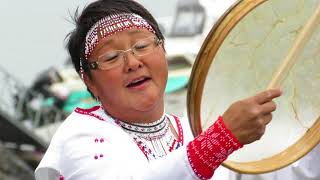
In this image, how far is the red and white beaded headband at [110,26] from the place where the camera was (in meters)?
2.29

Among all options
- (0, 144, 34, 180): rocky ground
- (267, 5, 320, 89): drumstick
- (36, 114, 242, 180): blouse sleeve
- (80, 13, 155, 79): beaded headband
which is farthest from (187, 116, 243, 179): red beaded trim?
(0, 144, 34, 180): rocky ground

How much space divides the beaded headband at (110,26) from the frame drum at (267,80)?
0.33m

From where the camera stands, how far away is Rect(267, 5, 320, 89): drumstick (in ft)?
6.98

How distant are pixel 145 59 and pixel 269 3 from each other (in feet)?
1.26

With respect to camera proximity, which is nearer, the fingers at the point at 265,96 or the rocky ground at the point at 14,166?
the fingers at the point at 265,96

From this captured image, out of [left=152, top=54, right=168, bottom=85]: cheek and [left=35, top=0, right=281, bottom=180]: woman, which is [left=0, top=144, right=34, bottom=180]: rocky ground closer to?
[left=35, top=0, right=281, bottom=180]: woman

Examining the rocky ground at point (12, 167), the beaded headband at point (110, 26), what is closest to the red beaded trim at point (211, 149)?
the beaded headband at point (110, 26)

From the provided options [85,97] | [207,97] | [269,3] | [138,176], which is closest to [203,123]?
[207,97]

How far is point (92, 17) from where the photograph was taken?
93.3 inches

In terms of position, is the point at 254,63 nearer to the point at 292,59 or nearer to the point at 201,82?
the point at 292,59

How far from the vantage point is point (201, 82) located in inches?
79.7

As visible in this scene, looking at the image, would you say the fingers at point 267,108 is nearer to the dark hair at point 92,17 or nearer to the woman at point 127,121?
the woman at point 127,121

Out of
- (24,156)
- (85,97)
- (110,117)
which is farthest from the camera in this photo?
(85,97)

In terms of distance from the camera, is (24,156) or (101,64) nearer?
(101,64)
